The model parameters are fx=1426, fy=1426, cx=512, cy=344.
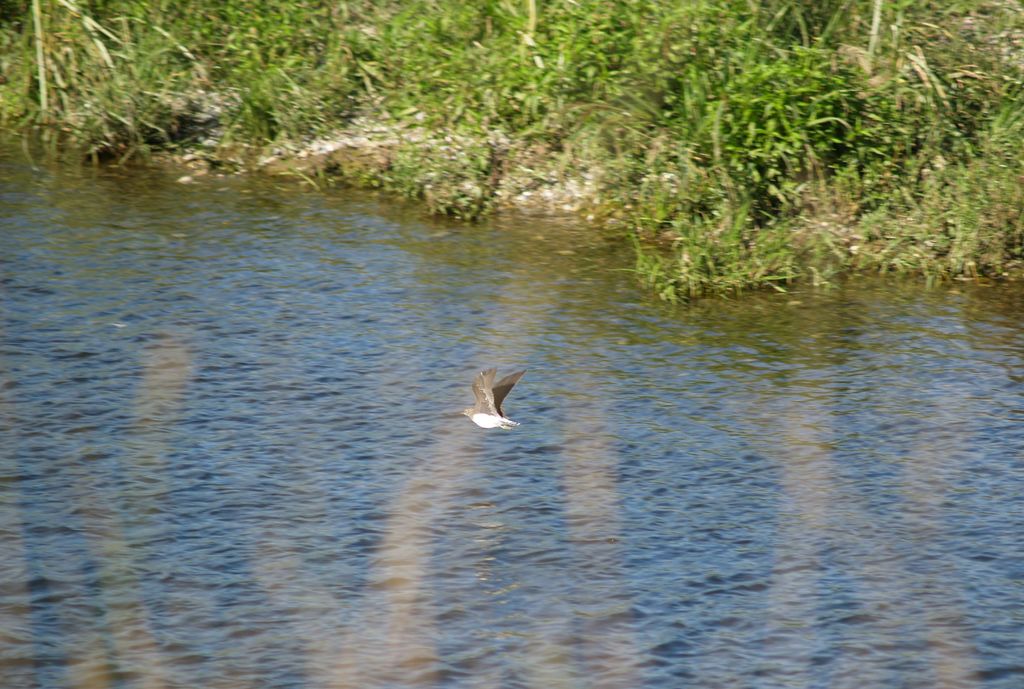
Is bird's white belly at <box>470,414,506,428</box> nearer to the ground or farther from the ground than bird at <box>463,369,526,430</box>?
nearer to the ground

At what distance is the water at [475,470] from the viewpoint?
15.8ft

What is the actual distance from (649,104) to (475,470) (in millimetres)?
3576

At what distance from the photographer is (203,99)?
10.5 metres

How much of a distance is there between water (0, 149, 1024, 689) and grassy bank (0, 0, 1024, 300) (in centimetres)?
44

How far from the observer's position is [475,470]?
6.11 metres

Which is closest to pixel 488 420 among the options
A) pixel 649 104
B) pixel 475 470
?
pixel 475 470

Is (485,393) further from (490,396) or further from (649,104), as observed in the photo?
(649,104)

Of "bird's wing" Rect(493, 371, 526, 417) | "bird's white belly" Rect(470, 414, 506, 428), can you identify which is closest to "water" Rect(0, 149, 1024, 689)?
"bird's white belly" Rect(470, 414, 506, 428)

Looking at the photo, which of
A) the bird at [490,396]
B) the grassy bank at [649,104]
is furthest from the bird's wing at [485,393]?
the grassy bank at [649,104]

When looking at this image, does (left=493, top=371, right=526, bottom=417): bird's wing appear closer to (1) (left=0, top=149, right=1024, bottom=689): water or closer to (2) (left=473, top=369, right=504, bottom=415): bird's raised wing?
(2) (left=473, top=369, right=504, bottom=415): bird's raised wing

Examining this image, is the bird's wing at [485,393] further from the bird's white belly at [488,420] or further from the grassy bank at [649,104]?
the grassy bank at [649,104]

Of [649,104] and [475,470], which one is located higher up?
[649,104]

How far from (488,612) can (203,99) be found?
6.52 m

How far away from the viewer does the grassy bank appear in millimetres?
8469
